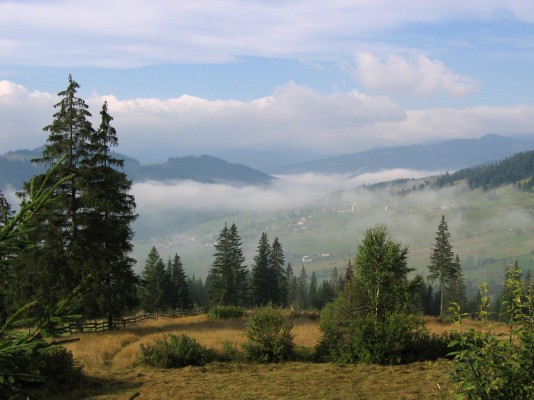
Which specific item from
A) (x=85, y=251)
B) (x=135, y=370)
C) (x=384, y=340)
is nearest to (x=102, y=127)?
(x=85, y=251)

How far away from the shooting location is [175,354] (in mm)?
21859

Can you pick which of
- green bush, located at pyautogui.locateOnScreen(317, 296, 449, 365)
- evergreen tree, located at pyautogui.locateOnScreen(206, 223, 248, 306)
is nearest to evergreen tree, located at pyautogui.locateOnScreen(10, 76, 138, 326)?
green bush, located at pyautogui.locateOnScreen(317, 296, 449, 365)

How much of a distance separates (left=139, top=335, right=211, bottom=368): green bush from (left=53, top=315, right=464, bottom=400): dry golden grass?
0.61 m

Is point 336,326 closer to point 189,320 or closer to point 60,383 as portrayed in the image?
point 60,383

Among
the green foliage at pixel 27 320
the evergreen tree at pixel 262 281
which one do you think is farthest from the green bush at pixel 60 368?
the evergreen tree at pixel 262 281

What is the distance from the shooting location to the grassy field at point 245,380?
15.9m

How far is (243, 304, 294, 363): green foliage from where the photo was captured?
22342 millimetres

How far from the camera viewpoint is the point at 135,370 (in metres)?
21.0

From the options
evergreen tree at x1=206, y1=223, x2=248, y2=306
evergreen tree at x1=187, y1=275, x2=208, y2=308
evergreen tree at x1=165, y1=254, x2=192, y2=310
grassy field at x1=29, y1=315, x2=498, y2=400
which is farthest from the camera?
evergreen tree at x1=187, y1=275, x2=208, y2=308

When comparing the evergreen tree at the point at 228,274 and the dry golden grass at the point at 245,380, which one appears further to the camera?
the evergreen tree at the point at 228,274

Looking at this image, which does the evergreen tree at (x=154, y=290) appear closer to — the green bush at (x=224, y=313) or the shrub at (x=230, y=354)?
the green bush at (x=224, y=313)

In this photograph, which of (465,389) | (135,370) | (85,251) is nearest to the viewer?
(465,389)

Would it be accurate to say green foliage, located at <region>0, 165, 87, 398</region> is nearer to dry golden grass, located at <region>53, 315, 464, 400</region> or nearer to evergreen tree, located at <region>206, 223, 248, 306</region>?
dry golden grass, located at <region>53, 315, 464, 400</region>

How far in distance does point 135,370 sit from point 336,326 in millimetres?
9675
